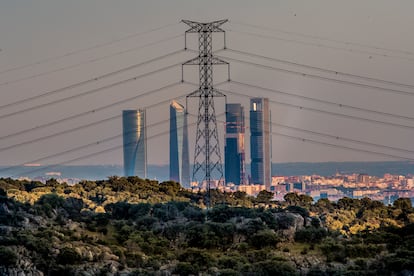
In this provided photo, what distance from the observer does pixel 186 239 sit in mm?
118250

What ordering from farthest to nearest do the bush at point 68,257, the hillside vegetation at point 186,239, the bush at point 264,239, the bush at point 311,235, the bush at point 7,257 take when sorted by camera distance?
1. the bush at point 311,235
2. the bush at point 264,239
3. the hillside vegetation at point 186,239
4. the bush at point 68,257
5. the bush at point 7,257

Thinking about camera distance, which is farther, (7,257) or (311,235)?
(311,235)

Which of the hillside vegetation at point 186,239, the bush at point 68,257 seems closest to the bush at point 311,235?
the hillside vegetation at point 186,239

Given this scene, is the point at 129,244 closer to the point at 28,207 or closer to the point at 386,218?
the point at 28,207

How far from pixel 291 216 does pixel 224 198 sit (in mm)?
44553

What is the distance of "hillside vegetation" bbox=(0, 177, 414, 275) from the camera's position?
341ft

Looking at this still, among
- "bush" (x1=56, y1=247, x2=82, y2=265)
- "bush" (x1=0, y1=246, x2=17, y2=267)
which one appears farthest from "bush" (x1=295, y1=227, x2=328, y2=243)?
"bush" (x1=0, y1=246, x2=17, y2=267)

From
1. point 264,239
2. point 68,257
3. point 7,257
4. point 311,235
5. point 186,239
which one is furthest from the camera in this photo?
point 311,235

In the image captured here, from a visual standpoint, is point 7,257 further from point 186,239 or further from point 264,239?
point 264,239

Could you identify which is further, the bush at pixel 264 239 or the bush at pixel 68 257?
the bush at pixel 264 239

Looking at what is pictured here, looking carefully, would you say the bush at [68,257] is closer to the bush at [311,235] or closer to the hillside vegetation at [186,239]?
the hillside vegetation at [186,239]

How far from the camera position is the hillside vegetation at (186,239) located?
104 m

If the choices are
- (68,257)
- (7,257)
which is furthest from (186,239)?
(7,257)

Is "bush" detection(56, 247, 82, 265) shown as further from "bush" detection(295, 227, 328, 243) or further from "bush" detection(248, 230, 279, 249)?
"bush" detection(295, 227, 328, 243)
